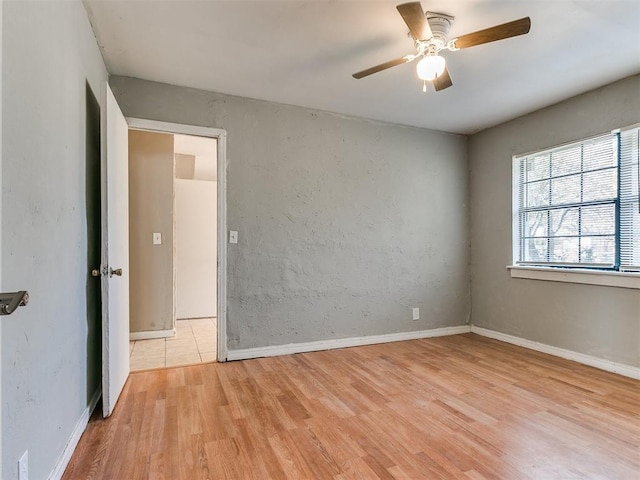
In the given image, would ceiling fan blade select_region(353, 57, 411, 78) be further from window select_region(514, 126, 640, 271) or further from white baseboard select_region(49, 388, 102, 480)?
white baseboard select_region(49, 388, 102, 480)

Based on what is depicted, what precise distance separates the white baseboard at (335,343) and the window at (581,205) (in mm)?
1150

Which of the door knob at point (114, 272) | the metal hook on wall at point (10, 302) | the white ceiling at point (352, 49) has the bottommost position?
the door knob at point (114, 272)

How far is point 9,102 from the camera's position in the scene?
1144 mm

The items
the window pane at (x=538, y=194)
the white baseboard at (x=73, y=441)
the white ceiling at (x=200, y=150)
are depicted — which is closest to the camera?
the white baseboard at (x=73, y=441)

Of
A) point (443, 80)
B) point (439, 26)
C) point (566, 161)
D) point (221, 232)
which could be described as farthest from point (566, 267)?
point (221, 232)

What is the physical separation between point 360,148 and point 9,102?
300 cm

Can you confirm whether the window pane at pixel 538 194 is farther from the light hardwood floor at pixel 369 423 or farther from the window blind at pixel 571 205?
the light hardwood floor at pixel 369 423

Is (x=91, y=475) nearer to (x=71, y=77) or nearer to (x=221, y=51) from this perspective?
(x=71, y=77)

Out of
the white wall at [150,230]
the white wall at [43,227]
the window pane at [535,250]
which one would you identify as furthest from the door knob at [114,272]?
the window pane at [535,250]

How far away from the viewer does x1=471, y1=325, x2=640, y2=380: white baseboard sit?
2.76 metres

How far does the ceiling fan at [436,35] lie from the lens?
5.50 ft

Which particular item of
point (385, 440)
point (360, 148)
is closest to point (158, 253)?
point (360, 148)

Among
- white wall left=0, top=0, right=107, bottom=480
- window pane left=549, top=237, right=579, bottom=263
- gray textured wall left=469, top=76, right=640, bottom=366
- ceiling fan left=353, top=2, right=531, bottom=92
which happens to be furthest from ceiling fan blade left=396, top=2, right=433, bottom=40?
window pane left=549, top=237, right=579, bottom=263

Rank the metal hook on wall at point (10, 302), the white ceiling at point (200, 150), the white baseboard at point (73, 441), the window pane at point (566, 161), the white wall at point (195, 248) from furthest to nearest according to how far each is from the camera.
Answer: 1. the white wall at point (195, 248)
2. the white ceiling at point (200, 150)
3. the window pane at point (566, 161)
4. the white baseboard at point (73, 441)
5. the metal hook on wall at point (10, 302)
